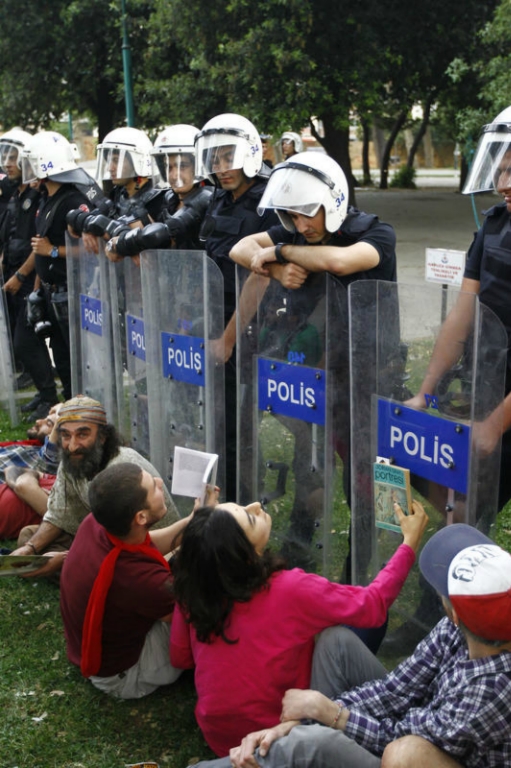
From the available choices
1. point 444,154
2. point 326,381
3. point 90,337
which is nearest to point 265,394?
point 326,381

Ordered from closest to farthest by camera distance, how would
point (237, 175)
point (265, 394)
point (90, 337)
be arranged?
point (265, 394)
point (237, 175)
point (90, 337)

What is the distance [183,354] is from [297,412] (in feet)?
3.27

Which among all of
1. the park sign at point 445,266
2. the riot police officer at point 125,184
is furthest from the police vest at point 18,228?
the park sign at point 445,266

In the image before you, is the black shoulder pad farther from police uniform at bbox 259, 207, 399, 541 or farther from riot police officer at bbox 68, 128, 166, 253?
riot police officer at bbox 68, 128, 166, 253

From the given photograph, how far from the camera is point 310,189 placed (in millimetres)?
3578

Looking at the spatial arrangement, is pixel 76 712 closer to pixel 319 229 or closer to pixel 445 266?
pixel 319 229

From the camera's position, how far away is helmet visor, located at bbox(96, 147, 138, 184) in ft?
20.2

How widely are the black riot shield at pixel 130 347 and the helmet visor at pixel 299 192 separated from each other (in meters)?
1.58

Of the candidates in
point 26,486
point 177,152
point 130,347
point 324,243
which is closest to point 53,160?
point 177,152

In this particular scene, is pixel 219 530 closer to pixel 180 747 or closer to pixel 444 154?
pixel 180 747

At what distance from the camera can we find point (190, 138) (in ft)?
17.5

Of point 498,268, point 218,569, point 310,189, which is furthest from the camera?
point 310,189

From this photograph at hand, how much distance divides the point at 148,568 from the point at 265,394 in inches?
35.4

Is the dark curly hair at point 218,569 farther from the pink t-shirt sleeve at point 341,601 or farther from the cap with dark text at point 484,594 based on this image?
the cap with dark text at point 484,594
